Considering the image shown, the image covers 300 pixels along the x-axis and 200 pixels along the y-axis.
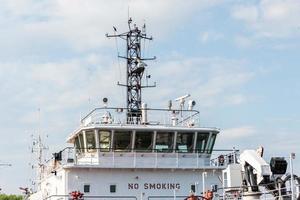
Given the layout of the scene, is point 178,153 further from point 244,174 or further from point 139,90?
point 244,174

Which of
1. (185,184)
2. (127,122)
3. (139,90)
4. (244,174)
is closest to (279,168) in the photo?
(244,174)

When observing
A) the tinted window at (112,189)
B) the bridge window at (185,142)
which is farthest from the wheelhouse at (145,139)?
the tinted window at (112,189)

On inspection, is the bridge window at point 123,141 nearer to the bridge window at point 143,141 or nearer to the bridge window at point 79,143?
the bridge window at point 143,141

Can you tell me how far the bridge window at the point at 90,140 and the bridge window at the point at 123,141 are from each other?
3.51 feet

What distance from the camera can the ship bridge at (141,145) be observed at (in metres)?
28.9

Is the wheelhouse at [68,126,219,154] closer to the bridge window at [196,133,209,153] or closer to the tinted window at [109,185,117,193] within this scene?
the bridge window at [196,133,209,153]

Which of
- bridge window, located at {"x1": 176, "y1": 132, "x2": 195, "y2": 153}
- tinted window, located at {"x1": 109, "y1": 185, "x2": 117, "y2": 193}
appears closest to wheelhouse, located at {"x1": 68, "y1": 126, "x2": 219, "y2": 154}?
bridge window, located at {"x1": 176, "y1": 132, "x2": 195, "y2": 153}

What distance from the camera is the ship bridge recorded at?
94.8ft

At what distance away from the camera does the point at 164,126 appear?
29547 mm

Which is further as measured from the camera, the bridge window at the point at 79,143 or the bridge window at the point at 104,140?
the bridge window at the point at 79,143

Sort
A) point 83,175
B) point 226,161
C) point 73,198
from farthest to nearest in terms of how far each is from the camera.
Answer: point 226,161 < point 83,175 < point 73,198

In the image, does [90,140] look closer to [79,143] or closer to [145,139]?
[79,143]

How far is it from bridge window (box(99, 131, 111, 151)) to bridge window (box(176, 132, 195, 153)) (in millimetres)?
3370

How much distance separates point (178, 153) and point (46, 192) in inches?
337
